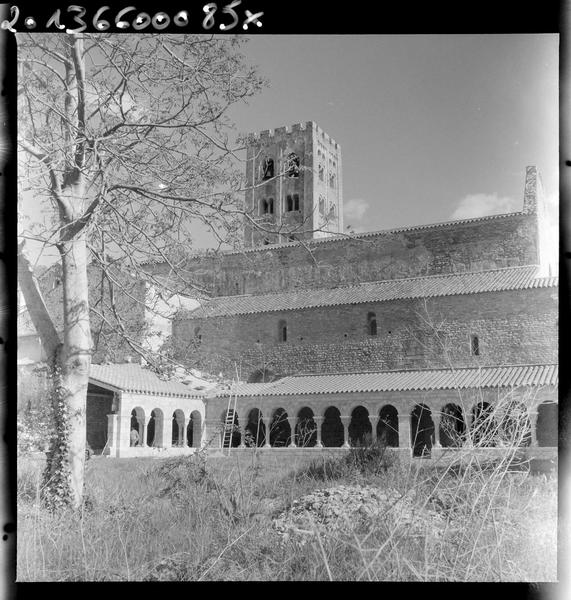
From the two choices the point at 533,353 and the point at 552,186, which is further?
the point at 533,353

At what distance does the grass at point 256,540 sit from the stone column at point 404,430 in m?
6.09

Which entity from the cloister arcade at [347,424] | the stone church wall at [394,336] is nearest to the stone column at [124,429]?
the cloister arcade at [347,424]

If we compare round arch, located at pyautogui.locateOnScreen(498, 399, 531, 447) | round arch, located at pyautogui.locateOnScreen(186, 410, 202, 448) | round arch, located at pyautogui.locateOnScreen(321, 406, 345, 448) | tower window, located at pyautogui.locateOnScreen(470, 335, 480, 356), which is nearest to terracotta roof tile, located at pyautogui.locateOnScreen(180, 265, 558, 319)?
tower window, located at pyautogui.locateOnScreen(470, 335, 480, 356)

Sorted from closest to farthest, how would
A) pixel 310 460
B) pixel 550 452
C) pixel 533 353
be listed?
pixel 550 452, pixel 310 460, pixel 533 353

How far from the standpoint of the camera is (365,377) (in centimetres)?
1605

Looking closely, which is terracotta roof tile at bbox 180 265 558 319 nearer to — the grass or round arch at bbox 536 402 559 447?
round arch at bbox 536 402 559 447

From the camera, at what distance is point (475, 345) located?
1570cm

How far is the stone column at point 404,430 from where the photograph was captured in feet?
44.6

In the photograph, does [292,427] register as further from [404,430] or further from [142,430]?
[142,430]

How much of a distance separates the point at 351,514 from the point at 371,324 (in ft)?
35.9

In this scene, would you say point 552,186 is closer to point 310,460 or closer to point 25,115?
point 25,115

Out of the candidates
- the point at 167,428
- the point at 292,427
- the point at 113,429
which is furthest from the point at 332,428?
the point at 113,429
